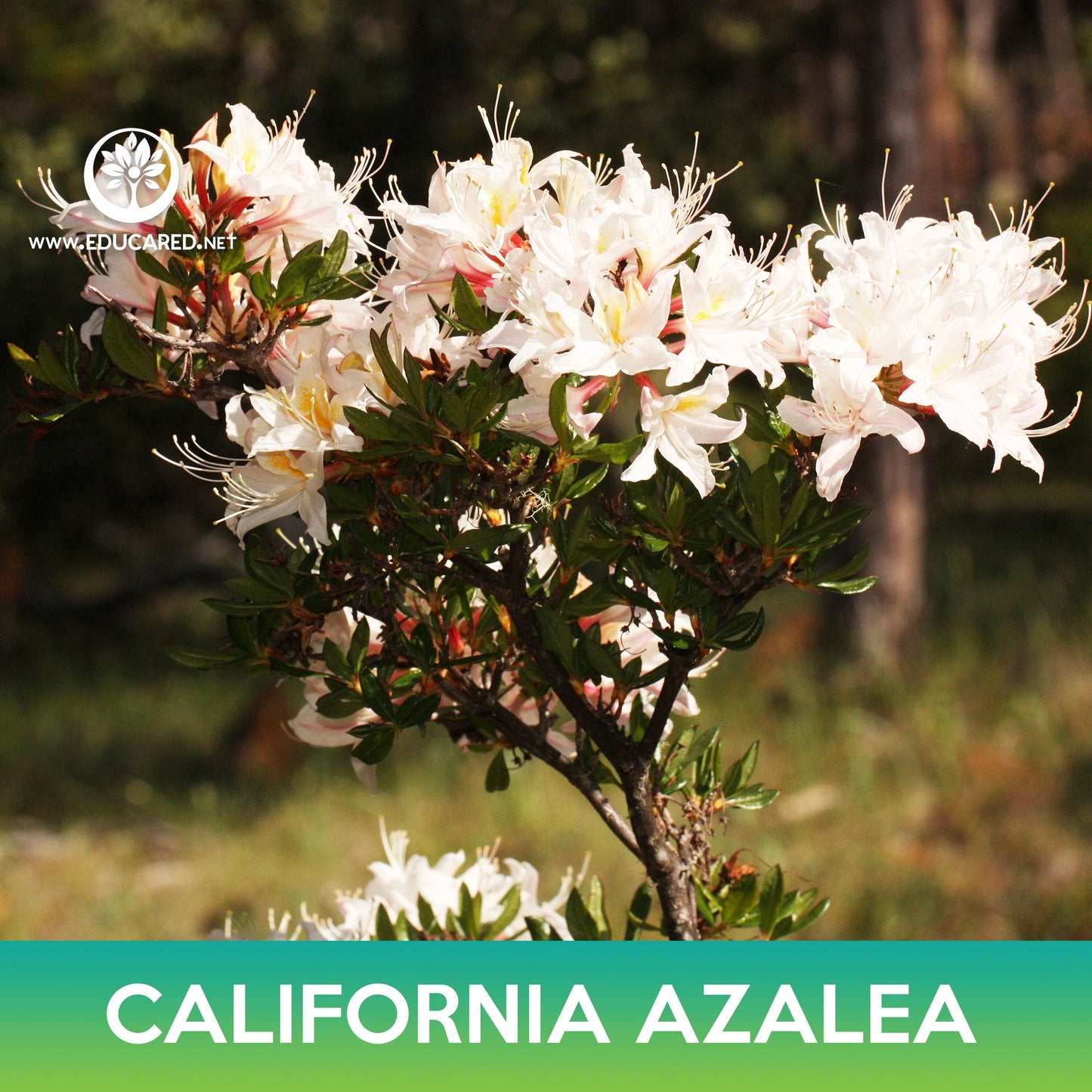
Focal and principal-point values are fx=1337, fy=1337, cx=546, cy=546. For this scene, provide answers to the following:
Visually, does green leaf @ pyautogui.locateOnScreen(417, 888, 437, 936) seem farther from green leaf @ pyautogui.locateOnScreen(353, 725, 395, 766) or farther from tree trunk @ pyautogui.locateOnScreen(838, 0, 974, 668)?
tree trunk @ pyautogui.locateOnScreen(838, 0, 974, 668)

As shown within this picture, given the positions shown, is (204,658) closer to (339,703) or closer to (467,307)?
(339,703)

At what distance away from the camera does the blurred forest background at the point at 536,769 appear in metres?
3.74

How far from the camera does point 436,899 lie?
57.3 inches

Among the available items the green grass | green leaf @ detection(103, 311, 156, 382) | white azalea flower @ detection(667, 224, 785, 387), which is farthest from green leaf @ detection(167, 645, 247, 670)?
the green grass

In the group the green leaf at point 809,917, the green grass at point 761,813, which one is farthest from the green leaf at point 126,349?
the green grass at point 761,813

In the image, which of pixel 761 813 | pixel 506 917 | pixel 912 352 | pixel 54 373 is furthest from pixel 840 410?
pixel 761 813

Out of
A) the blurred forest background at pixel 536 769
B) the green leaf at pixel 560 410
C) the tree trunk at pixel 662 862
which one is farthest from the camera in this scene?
the blurred forest background at pixel 536 769

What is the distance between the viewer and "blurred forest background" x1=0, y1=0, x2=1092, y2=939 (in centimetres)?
374

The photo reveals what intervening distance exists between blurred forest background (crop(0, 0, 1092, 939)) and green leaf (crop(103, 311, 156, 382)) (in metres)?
2.57

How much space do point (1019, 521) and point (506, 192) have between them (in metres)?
6.01

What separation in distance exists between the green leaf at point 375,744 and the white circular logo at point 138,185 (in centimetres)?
43

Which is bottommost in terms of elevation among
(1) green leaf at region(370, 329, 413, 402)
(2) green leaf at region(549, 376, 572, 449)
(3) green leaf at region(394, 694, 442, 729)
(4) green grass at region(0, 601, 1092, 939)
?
(3) green leaf at region(394, 694, 442, 729)

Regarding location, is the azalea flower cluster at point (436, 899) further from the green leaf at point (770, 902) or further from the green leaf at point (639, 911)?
the green leaf at point (770, 902)

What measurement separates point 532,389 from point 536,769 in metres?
3.31
